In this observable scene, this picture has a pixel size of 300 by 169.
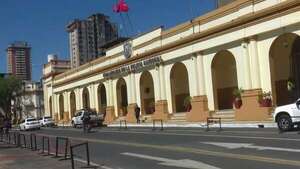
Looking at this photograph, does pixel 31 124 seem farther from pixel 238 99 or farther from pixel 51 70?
pixel 238 99

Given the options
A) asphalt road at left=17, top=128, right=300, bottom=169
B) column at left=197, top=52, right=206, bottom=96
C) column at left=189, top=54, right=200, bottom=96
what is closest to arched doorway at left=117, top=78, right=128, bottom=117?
column at left=189, top=54, right=200, bottom=96

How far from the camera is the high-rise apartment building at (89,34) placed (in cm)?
10675

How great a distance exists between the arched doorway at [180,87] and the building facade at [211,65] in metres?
0.09

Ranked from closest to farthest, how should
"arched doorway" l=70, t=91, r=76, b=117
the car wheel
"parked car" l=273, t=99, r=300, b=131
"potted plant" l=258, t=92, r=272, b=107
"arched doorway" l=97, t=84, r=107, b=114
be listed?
"parked car" l=273, t=99, r=300, b=131, the car wheel, "potted plant" l=258, t=92, r=272, b=107, "arched doorway" l=97, t=84, r=107, b=114, "arched doorway" l=70, t=91, r=76, b=117

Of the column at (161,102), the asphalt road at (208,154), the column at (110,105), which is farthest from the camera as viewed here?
the column at (110,105)

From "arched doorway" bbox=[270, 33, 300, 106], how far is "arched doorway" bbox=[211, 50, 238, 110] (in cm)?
534

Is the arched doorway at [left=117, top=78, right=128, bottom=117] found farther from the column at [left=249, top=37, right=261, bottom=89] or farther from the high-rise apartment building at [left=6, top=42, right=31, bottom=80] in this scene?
the high-rise apartment building at [left=6, top=42, right=31, bottom=80]

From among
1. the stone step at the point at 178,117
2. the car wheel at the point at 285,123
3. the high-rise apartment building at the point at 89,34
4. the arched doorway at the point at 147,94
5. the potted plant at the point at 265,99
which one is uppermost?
the high-rise apartment building at the point at 89,34

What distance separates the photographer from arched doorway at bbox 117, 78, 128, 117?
197 ft

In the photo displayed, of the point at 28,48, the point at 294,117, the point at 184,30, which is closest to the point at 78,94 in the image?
the point at 184,30

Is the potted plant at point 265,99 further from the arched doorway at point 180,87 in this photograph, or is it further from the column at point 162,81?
the column at point 162,81

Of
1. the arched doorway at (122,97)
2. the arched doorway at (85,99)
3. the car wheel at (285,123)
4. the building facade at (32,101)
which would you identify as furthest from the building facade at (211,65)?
the building facade at (32,101)

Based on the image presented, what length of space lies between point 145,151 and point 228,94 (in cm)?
2368

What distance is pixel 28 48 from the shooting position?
16700 centimetres
